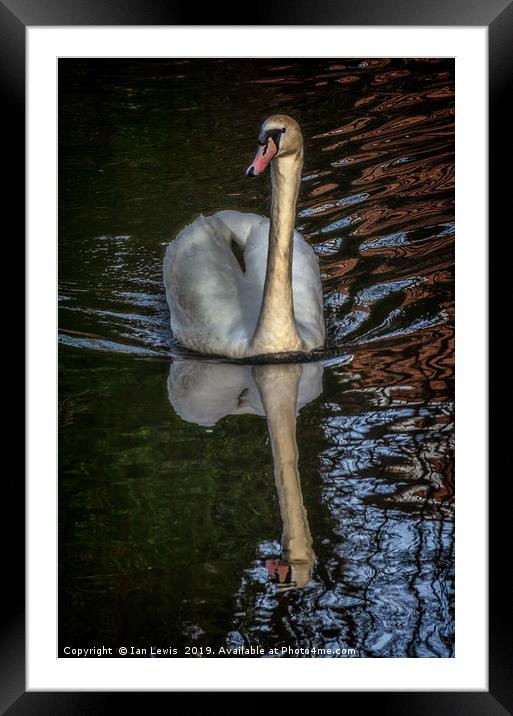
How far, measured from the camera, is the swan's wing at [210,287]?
821 centimetres

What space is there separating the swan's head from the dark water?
0.46 metres

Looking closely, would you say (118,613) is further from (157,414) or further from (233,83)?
(233,83)

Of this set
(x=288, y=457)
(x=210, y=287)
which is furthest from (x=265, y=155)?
(x=288, y=457)

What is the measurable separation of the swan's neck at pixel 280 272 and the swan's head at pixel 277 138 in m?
0.10

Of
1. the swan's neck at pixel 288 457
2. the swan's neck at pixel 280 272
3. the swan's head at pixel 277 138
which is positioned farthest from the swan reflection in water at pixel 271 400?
the swan's head at pixel 277 138

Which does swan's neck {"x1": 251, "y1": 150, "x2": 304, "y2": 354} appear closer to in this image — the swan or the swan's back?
the swan

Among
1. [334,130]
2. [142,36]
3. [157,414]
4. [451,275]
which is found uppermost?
[334,130]

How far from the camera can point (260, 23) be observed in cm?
498

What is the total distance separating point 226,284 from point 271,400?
1360 millimetres
